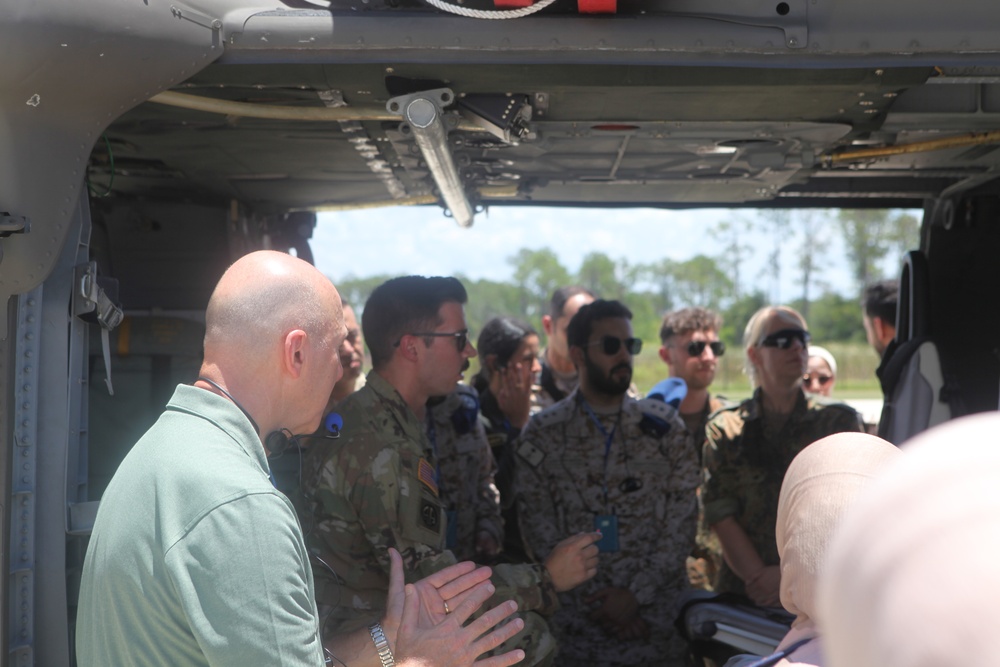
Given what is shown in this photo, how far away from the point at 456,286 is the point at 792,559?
1817mm

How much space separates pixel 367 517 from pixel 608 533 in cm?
157

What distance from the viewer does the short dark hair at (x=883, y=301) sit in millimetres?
4934

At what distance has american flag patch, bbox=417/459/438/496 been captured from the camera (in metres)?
2.59

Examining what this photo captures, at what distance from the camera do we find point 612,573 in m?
3.89

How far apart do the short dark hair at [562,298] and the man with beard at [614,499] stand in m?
1.35

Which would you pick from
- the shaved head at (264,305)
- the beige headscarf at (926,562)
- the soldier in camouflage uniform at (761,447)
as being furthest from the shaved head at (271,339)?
the soldier in camouflage uniform at (761,447)

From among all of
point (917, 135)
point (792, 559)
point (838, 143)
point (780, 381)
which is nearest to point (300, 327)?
point (792, 559)

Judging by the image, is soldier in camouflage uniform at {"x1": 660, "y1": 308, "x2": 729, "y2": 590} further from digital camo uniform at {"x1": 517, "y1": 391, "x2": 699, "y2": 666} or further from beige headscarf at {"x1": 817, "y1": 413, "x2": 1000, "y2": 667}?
beige headscarf at {"x1": 817, "y1": 413, "x2": 1000, "y2": 667}

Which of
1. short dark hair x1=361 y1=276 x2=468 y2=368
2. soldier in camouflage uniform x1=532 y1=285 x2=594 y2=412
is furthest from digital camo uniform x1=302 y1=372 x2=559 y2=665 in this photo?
soldier in camouflage uniform x1=532 y1=285 x2=594 y2=412

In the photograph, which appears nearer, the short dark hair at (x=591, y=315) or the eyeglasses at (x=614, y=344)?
the eyeglasses at (x=614, y=344)

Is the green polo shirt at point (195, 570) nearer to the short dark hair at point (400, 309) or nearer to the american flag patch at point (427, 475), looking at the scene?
the american flag patch at point (427, 475)

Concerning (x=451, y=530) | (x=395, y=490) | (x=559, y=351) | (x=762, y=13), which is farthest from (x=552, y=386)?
(x=762, y=13)

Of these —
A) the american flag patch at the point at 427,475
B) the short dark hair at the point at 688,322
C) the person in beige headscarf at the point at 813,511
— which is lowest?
the short dark hair at the point at 688,322

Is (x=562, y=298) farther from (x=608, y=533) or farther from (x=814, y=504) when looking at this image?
(x=814, y=504)
